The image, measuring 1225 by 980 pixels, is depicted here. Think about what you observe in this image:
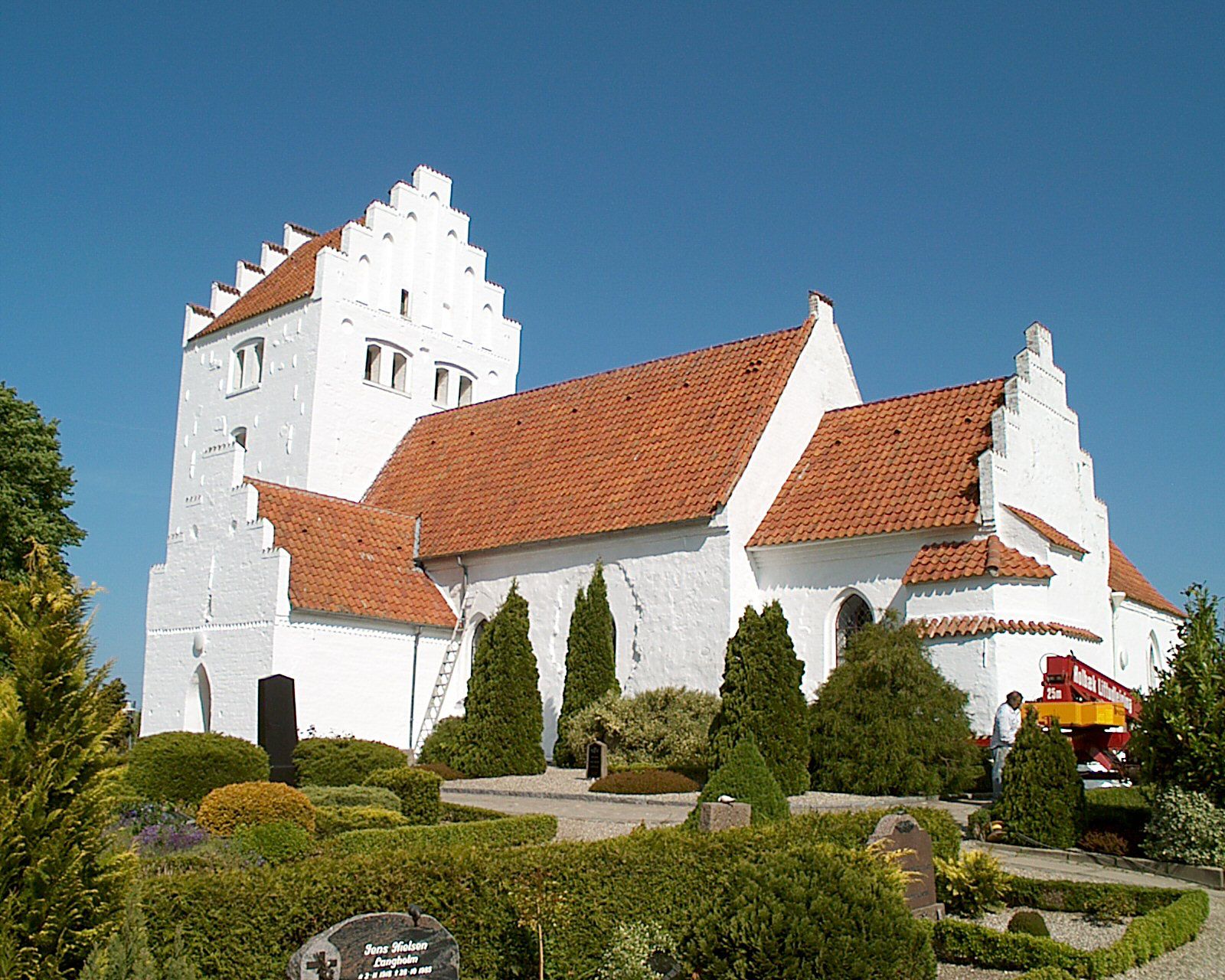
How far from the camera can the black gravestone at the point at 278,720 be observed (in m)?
17.8

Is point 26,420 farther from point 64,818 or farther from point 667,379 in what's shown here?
point 64,818

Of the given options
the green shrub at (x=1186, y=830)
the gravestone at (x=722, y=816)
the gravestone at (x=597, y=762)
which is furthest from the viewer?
the gravestone at (x=597, y=762)

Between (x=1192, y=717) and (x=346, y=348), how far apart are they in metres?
22.3

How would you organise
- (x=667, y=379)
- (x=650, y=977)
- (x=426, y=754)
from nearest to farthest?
(x=650, y=977), (x=426, y=754), (x=667, y=379)

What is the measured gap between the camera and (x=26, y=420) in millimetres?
28531

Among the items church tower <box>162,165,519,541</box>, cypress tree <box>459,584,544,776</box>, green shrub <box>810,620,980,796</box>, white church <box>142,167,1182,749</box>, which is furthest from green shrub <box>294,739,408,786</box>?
church tower <box>162,165,519,541</box>

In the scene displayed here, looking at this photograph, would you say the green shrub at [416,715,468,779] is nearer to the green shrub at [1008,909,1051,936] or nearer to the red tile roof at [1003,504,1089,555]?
the red tile roof at [1003,504,1089,555]

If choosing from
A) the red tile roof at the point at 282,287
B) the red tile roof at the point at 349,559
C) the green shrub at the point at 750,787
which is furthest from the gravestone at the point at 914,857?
the red tile roof at the point at 282,287

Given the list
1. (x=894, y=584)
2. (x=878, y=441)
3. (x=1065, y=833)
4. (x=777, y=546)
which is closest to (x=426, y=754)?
(x=777, y=546)

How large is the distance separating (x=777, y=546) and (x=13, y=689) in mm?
16356

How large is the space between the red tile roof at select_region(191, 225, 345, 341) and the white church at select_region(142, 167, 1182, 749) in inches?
41.0

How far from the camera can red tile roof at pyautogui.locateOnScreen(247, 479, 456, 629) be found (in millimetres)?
22609

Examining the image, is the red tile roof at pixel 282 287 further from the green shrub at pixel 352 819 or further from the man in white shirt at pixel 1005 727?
the man in white shirt at pixel 1005 727

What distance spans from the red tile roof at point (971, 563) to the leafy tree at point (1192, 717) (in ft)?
19.0
